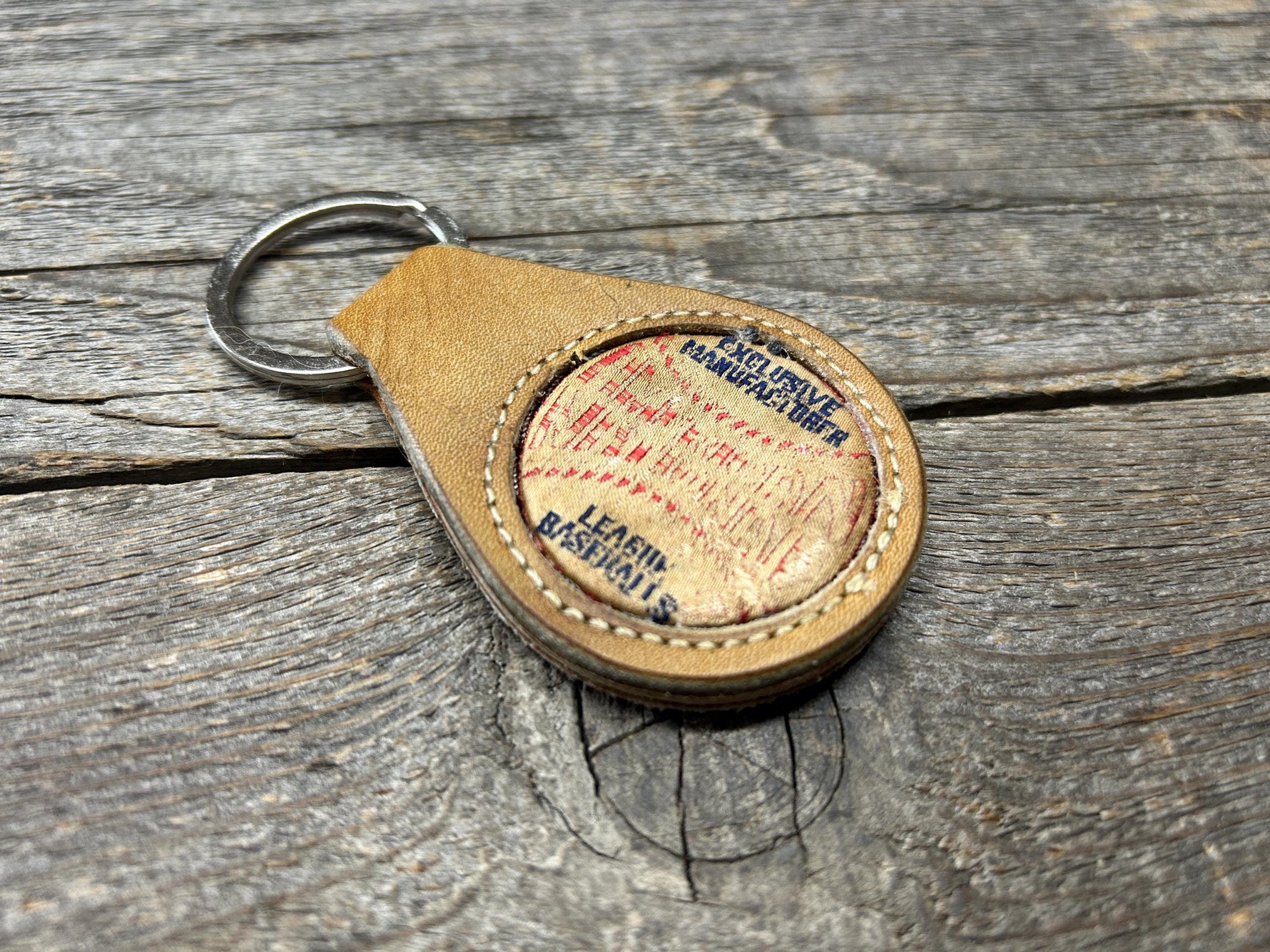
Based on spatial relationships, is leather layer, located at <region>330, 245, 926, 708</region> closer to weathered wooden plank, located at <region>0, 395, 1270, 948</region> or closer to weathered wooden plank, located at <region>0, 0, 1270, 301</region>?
weathered wooden plank, located at <region>0, 395, 1270, 948</region>

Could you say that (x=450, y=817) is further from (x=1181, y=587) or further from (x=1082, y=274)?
(x=1082, y=274)

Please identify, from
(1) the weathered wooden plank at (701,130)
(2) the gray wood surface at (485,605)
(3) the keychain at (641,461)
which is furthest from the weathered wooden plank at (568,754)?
(1) the weathered wooden plank at (701,130)

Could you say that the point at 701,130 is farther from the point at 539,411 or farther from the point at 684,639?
the point at 684,639

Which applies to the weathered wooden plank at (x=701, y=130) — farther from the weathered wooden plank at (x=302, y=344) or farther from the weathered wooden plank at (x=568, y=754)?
the weathered wooden plank at (x=568, y=754)

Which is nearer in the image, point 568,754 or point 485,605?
point 568,754

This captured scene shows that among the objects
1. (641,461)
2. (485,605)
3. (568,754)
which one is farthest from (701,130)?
(568,754)

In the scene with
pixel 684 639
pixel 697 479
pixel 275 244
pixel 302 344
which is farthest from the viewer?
pixel 275 244
